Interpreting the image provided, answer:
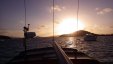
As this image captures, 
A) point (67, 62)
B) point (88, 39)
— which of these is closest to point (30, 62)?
point (67, 62)

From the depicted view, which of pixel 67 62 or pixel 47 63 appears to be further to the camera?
pixel 47 63

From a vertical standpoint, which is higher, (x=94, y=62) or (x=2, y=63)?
(x=94, y=62)

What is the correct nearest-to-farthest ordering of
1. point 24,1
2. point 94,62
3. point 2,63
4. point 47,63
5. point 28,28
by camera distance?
point 24,1
point 47,63
point 94,62
point 28,28
point 2,63

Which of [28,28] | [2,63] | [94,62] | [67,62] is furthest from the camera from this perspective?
[2,63]

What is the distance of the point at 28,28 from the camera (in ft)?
64.2

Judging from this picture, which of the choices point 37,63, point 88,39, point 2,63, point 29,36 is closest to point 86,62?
point 37,63

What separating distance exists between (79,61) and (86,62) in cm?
52

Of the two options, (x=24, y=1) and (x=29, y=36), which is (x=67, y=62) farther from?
(x=29, y=36)

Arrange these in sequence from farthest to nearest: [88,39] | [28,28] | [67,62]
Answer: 1. [88,39]
2. [28,28]
3. [67,62]

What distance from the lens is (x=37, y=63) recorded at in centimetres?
1675

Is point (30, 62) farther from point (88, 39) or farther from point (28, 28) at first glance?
point (88, 39)

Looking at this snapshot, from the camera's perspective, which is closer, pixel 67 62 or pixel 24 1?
pixel 67 62

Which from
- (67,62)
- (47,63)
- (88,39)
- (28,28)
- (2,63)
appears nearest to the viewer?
(67,62)

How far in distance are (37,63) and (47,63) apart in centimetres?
72
